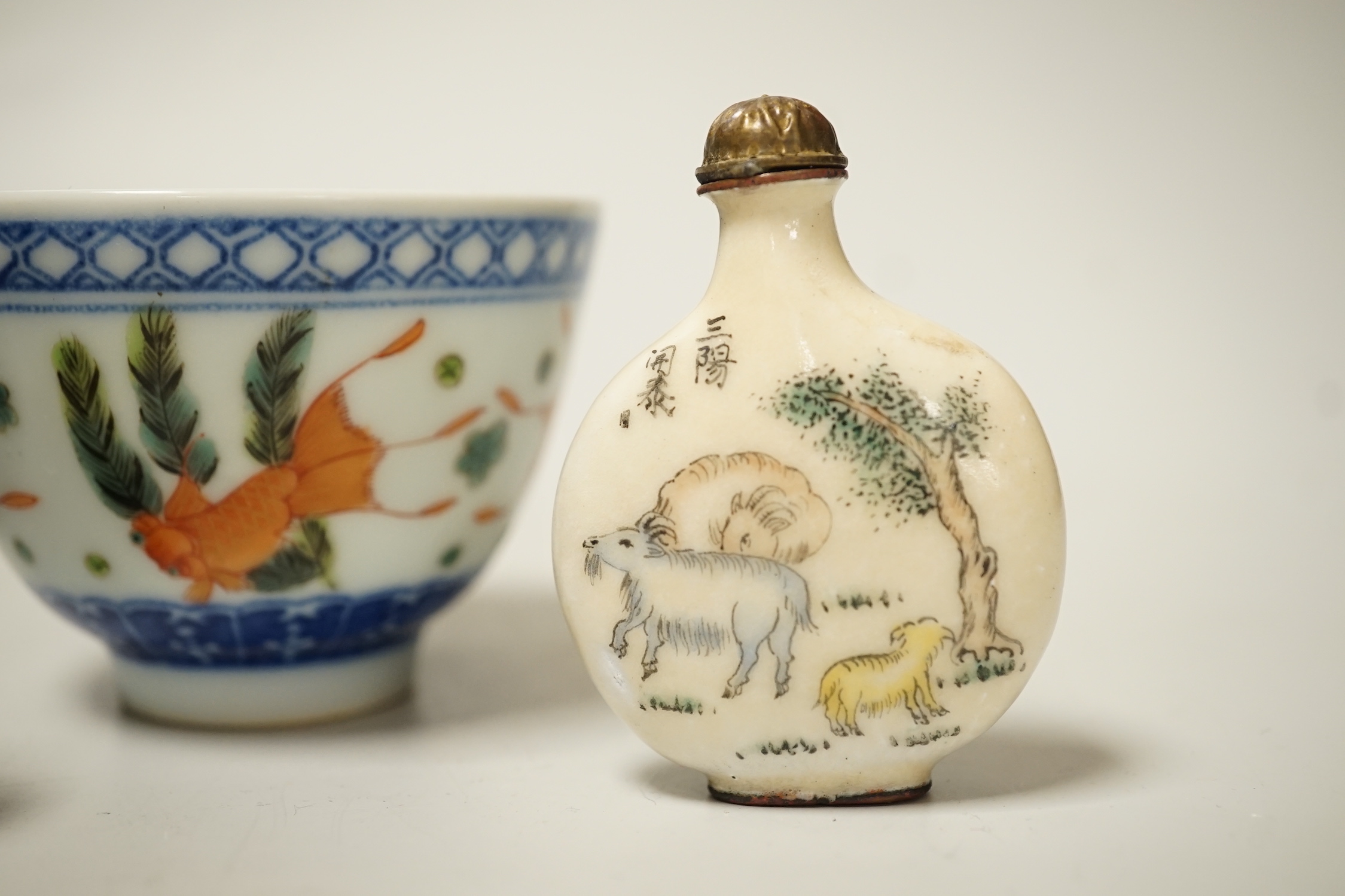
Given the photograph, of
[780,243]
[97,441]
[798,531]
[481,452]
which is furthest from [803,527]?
[97,441]

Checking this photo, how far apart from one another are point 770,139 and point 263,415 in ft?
0.95

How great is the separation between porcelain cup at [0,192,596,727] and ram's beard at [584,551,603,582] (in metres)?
0.17

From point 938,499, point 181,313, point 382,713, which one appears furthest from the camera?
point 382,713

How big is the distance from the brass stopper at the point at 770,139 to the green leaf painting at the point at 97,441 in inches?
12.8

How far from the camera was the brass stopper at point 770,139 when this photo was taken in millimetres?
715

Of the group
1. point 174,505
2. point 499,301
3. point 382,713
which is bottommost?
point 382,713

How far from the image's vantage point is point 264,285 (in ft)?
2.65

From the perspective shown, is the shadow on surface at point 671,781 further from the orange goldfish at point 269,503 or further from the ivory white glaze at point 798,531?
the orange goldfish at point 269,503

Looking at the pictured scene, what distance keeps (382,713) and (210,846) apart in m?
0.22

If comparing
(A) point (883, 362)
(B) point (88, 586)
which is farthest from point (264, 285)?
(A) point (883, 362)

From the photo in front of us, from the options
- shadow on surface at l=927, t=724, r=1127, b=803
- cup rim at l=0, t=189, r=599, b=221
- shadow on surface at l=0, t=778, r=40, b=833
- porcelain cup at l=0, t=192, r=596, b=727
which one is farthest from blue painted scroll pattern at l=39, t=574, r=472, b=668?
shadow on surface at l=927, t=724, r=1127, b=803

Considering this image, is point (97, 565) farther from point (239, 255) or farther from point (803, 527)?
point (803, 527)

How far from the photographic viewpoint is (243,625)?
869 mm

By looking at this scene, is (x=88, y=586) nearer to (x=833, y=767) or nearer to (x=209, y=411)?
(x=209, y=411)
